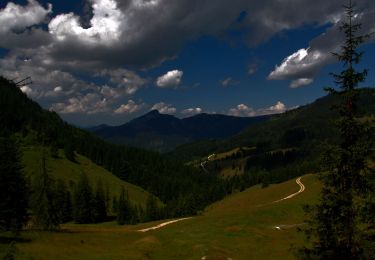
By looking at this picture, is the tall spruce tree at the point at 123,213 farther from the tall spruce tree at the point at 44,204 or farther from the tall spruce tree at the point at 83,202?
the tall spruce tree at the point at 44,204

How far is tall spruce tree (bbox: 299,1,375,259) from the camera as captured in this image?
917 inches

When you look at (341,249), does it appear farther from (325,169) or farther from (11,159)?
(11,159)

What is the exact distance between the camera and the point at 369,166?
81.3 ft

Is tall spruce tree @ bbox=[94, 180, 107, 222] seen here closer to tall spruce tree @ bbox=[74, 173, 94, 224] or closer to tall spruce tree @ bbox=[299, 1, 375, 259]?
tall spruce tree @ bbox=[74, 173, 94, 224]

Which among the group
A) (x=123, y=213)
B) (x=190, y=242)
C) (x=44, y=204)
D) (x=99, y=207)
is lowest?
(x=123, y=213)

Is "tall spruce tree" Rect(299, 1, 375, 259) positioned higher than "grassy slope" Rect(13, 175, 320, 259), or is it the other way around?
"tall spruce tree" Rect(299, 1, 375, 259)

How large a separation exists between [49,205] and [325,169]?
5124 cm

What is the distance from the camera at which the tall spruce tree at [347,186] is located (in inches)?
917

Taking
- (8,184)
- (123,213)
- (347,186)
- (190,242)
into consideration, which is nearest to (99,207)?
(123,213)

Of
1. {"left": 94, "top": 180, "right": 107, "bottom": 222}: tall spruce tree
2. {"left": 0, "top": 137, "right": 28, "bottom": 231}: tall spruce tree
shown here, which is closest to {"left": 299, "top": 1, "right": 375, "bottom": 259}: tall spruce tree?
{"left": 0, "top": 137, "right": 28, "bottom": 231}: tall spruce tree

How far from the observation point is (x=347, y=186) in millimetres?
24125

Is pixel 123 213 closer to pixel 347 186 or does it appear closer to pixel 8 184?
pixel 8 184

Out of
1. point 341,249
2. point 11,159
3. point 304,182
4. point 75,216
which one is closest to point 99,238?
point 11,159

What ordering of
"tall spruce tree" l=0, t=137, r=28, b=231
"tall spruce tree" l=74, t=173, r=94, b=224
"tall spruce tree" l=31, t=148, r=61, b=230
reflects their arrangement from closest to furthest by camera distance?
"tall spruce tree" l=0, t=137, r=28, b=231
"tall spruce tree" l=31, t=148, r=61, b=230
"tall spruce tree" l=74, t=173, r=94, b=224
